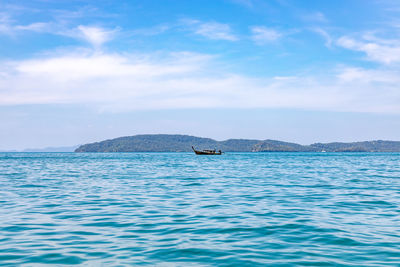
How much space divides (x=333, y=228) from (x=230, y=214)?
16.5 feet

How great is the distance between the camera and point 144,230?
15.0 metres

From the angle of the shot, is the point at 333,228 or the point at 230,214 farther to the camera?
the point at 230,214

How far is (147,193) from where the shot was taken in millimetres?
27375

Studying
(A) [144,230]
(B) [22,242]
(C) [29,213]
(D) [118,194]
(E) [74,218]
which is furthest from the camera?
(D) [118,194]

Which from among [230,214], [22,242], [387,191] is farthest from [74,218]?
[387,191]

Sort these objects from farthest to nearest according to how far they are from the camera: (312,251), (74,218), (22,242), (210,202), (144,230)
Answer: (210,202) → (74,218) → (144,230) → (22,242) → (312,251)

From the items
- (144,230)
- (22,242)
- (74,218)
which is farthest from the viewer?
(74,218)

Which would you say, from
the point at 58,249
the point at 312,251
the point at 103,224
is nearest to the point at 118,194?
the point at 103,224

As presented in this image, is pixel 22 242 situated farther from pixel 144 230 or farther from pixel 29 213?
pixel 29 213

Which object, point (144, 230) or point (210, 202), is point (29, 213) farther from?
point (210, 202)

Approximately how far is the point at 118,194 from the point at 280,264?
59.6 ft

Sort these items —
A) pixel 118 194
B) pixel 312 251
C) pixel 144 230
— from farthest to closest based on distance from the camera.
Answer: pixel 118 194
pixel 144 230
pixel 312 251

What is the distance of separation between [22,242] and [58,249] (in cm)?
191

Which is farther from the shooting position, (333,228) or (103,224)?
(103,224)
